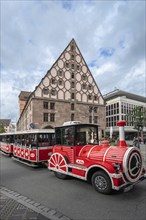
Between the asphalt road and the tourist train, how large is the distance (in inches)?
15.6

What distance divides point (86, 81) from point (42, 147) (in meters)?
31.9

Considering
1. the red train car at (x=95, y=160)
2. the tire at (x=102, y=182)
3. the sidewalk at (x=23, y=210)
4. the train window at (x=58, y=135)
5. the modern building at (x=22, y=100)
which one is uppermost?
the modern building at (x=22, y=100)

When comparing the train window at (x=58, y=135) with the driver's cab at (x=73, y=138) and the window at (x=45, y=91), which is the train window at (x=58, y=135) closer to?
the driver's cab at (x=73, y=138)

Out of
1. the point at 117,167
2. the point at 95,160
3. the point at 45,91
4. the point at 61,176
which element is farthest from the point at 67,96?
the point at 117,167

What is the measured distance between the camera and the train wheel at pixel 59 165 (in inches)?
275

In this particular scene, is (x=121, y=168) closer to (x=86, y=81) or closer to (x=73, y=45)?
(x=86, y=81)

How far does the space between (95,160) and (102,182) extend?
0.74 metres

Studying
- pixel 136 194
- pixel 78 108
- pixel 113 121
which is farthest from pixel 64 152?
pixel 113 121

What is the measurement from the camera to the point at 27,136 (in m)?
10.7

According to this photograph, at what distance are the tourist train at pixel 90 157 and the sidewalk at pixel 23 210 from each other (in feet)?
6.27

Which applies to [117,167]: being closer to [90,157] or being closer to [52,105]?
[90,157]

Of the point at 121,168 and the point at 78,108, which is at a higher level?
the point at 78,108

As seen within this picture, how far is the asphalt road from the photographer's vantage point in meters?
4.24

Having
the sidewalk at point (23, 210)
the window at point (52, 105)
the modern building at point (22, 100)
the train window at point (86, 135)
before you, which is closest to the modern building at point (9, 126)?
the modern building at point (22, 100)
